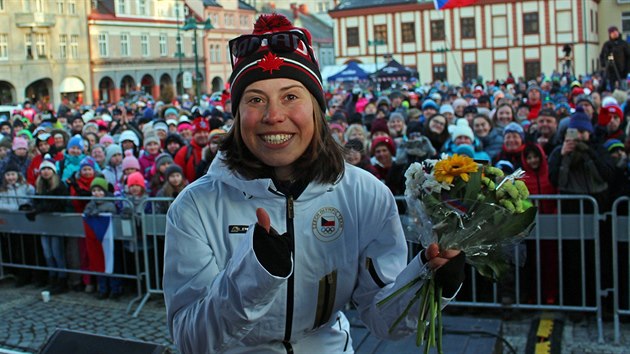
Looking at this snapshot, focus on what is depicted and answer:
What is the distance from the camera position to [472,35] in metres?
71.3

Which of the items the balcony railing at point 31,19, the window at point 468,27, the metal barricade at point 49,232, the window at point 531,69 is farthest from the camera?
the window at point 468,27

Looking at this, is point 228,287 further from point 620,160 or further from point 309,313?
point 620,160

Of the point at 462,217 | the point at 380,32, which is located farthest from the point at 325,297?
the point at 380,32

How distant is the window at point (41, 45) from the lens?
198 feet

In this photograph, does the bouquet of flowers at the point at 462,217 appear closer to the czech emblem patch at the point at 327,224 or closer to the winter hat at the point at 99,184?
the czech emblem patch at the point at 327,224

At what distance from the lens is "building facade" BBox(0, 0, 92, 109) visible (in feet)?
191

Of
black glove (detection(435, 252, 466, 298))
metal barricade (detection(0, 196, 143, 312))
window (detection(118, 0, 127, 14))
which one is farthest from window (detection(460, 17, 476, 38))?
black glove (detection(435, 252, 466, 298))

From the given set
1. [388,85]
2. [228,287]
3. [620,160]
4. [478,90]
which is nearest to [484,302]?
[620,160]

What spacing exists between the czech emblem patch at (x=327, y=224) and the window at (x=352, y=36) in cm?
7328

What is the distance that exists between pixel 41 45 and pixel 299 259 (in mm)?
62868

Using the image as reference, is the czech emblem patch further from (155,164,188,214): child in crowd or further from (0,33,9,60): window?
(0,33,9,60): window

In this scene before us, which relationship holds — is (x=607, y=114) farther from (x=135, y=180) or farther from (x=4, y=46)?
(x=4, y=46)

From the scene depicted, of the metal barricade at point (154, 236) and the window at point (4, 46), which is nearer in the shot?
the metal barricade at point (154, 236)

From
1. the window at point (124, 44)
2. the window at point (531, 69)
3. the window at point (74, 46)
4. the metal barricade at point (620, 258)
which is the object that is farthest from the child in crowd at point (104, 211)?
the window at point (531, 69)
